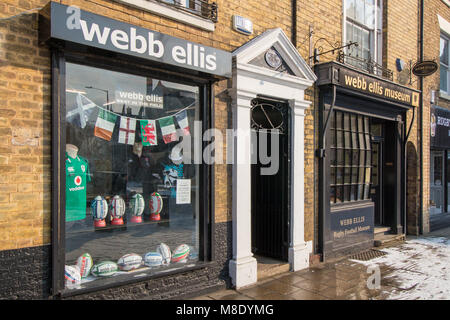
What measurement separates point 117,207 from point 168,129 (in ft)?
3.98

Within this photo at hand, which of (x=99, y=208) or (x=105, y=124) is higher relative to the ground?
(x=105, y=124)

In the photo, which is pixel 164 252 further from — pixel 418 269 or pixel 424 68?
pixel 424 68

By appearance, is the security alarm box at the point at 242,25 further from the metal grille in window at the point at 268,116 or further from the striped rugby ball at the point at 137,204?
the striped rugby ball at the point at 137,204

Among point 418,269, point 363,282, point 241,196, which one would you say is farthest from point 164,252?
point 418,269

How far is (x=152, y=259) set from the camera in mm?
4250

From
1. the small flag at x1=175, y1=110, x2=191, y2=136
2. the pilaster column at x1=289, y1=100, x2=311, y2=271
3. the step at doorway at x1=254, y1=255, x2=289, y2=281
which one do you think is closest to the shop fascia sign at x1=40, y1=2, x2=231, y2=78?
the small flag at x1=175, y1=110, x2=191, y2=136

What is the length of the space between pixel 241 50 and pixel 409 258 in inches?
202

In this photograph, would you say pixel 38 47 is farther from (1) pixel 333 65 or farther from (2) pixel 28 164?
(1) pixel 333 65

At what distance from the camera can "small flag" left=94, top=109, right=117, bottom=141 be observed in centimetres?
391

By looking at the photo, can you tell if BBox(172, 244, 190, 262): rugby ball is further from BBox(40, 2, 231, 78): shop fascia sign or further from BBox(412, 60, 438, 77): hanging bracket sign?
BBox(412, 60, 438, 77): hanging bracket sign

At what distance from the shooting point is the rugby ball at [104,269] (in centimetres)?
379

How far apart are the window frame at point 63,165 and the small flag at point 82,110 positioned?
241 mm

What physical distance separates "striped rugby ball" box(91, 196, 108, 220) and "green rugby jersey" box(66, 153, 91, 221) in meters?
0.14

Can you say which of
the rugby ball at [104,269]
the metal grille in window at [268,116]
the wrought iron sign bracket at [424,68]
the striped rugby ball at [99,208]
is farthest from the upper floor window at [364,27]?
the rugby ball at [104,269]
